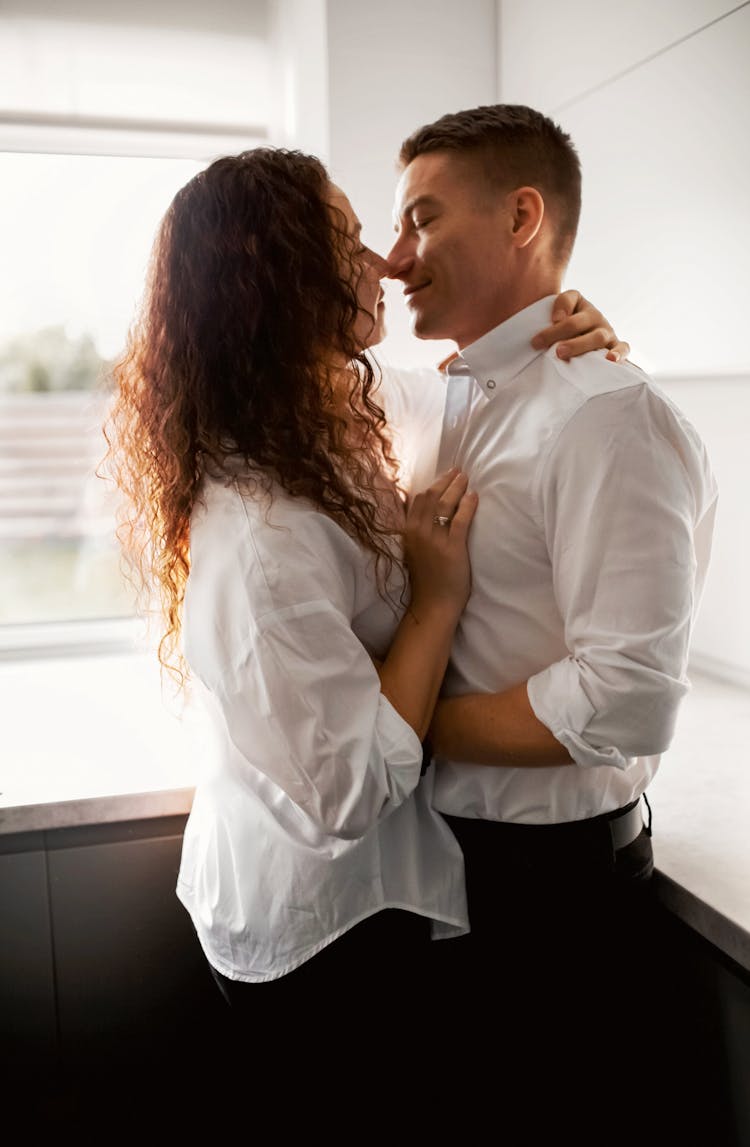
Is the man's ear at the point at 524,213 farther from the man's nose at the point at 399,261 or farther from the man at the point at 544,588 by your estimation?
the man's nose at the point at 399,261

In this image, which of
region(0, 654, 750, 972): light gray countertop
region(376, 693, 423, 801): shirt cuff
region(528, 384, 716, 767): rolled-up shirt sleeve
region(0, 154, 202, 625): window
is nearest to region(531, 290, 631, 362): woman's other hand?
region(528, 384, 716, 767): rolled-up shirt sleeve

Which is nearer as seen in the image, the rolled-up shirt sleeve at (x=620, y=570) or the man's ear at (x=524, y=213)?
the rolled-up shirt sleeve at (x=620, y=570)

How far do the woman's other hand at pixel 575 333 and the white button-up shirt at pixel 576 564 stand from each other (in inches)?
0.5

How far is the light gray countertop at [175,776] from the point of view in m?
1.24

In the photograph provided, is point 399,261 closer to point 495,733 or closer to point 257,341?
point 257,341

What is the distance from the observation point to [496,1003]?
1.22 meters

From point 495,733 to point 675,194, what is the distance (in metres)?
0.83

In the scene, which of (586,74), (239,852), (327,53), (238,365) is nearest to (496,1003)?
(239,852)

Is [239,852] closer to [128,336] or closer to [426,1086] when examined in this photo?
[426,1086]

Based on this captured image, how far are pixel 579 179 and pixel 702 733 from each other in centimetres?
86

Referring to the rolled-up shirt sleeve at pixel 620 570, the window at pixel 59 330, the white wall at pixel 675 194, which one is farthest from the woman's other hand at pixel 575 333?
the window at pixel 59 330

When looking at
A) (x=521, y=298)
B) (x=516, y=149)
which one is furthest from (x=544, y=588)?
(x=516, y=149)

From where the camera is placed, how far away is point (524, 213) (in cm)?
127

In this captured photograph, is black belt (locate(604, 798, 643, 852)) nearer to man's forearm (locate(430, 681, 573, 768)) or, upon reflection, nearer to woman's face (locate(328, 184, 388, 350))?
man's forearm (locate(430, 681, 573, 768))
